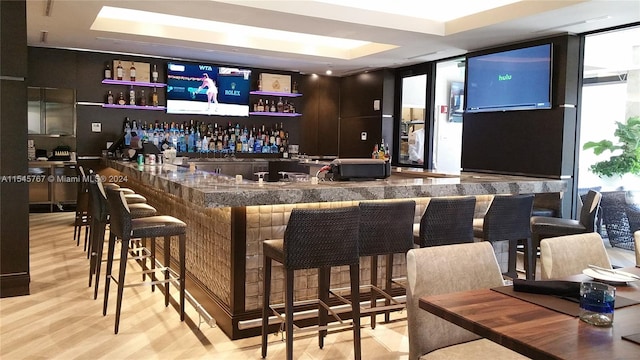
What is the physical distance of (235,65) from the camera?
9094mm

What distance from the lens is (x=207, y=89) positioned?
8.87m

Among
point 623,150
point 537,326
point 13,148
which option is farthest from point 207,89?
point 537,326

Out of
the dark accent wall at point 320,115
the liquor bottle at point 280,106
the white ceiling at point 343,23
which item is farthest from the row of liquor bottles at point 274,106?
the white ceiling at point 343,23

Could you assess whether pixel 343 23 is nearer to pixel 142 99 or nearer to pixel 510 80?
pixel 510 80

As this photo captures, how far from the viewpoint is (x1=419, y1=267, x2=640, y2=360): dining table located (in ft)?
4.57

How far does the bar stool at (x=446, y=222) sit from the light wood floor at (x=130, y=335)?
0.75 meters

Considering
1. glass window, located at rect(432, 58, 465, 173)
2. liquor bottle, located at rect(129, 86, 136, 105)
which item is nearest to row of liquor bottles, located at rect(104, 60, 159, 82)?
liquor bottle, located at rect(129, 86, 136, 105)

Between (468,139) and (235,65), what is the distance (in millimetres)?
4288

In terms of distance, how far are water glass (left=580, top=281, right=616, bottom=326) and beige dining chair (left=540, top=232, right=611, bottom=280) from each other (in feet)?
2.44

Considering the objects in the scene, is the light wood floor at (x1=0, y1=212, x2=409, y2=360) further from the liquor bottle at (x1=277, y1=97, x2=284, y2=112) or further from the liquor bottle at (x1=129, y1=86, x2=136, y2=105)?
the liquor bottle at (x1=277, y1=97, x2=284, y2=112)

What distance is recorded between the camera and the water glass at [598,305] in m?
1.59

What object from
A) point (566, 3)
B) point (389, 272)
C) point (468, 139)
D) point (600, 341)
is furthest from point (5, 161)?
point (468, 139)

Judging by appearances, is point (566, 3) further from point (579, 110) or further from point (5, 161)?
point (5, 161)

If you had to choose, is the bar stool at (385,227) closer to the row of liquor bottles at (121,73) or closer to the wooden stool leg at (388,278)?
the wooden stool leg at (388,278)
